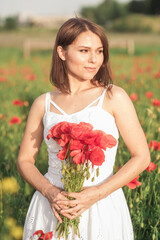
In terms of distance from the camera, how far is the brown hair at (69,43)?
162 centimetres

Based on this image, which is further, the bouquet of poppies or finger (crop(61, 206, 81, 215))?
finger (crop(61, 206, 81, 215))

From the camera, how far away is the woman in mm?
1532

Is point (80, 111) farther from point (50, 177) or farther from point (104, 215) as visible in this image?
point (104, 215)

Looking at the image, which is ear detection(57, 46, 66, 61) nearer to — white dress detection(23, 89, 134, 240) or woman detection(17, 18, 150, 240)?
woman detection(17, 18, 150, 240)

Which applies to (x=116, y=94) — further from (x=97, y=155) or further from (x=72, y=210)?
(x=72, y=210)

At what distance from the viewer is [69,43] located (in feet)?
5.42

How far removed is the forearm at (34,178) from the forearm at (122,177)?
236 millimetres

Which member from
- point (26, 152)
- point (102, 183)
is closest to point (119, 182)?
point (102, 183)

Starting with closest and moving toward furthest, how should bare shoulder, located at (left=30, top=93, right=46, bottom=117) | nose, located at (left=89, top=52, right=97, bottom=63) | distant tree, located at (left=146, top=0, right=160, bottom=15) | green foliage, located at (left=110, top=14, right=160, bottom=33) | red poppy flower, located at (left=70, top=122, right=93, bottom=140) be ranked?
red poppy flower, located at (left=70, top=122, right=93, bottom=140) → nose, located at (left=89, top=52, right=97, bottom=63) → bare shoulder, located at (left=30, top=93, right=46, bottom=117) → green foliage, located at (left=110, top=14, right=160, bottom=33) → distant tree, located at (left=146, top=0, right=160, bottom=15)

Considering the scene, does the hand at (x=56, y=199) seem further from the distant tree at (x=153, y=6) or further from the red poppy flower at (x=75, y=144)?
the distant tree at (x=153, y=6)

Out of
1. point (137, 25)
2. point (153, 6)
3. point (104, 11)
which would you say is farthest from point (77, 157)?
point (104, 11)

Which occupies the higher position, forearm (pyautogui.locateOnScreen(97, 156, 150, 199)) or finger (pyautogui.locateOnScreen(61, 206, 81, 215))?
forearm (pyautogui.locateOnScreen(97, 156, 150, 199))

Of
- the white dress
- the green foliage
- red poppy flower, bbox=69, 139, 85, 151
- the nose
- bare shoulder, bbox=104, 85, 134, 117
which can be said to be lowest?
the white dress

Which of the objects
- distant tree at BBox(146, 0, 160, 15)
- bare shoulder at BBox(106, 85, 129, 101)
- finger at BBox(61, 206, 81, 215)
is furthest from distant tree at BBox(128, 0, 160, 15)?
finger at BBox(61, 206, 81, 215)
